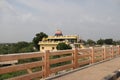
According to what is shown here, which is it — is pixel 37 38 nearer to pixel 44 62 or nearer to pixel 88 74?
pixel 88 74

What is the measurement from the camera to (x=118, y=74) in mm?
12703

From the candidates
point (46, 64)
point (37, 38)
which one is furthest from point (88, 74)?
point (37, 38)

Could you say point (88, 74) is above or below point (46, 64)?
Result: below

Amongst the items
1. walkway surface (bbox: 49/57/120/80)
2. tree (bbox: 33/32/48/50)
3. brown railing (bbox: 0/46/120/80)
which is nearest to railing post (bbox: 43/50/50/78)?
brown railing (bbox: 0/46/120/80)

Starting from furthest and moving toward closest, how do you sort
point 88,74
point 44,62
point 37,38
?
point 37,38 < point 88,74 < point 44,62

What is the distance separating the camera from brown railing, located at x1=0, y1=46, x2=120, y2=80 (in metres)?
8.70

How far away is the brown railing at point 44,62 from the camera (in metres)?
8.70

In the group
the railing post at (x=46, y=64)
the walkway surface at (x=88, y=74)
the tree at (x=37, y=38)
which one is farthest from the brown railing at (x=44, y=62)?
the tree at (x=37, y=38)

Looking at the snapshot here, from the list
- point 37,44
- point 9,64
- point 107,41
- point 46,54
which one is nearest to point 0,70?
point 9,64

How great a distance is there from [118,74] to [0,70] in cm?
639

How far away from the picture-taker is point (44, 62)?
415 inches

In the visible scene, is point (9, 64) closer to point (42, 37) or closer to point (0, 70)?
point (0, 70)

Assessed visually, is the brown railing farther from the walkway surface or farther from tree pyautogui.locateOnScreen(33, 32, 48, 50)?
tree pyautogui.locateOnScreen(33, 32, 48, 50)

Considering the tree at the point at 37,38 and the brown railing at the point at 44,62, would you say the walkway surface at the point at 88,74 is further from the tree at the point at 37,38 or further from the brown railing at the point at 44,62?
the tree at the point at 37,38
